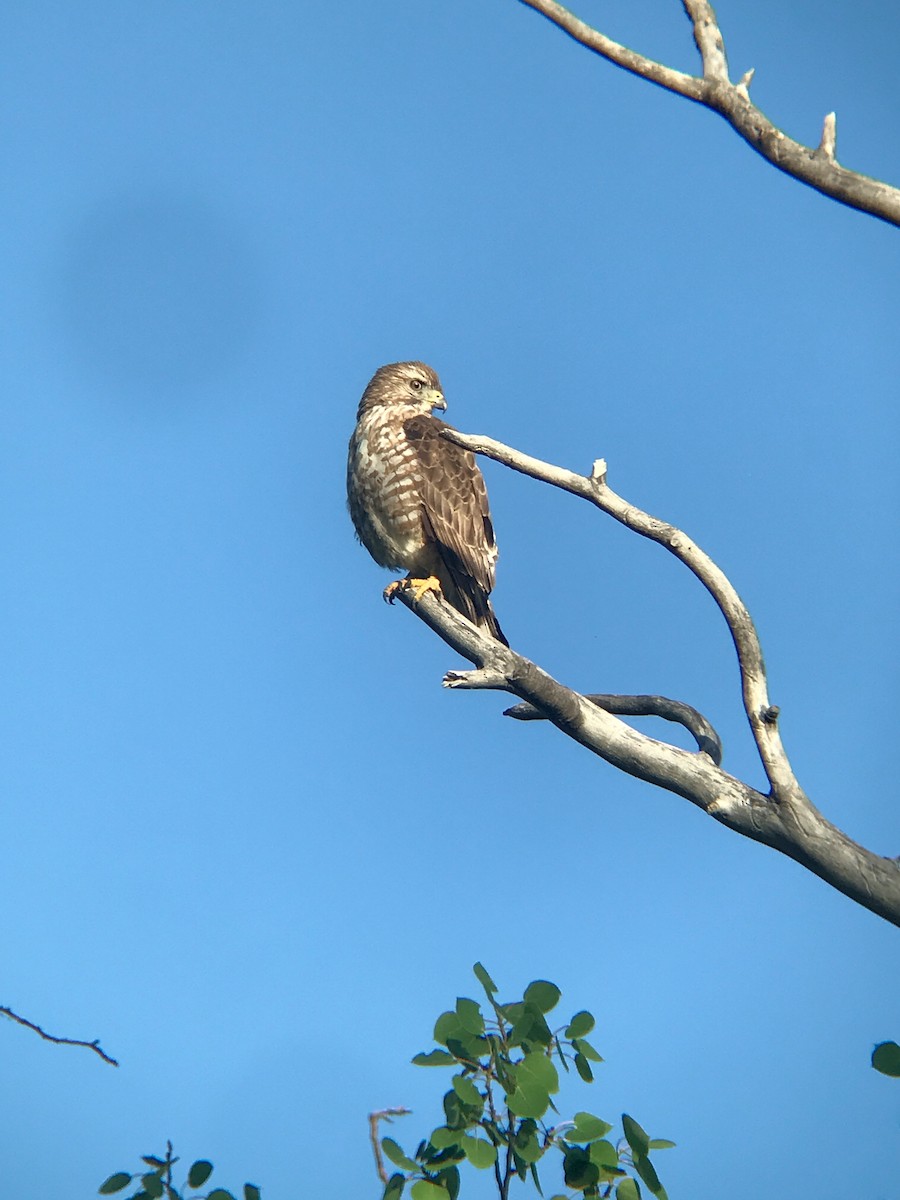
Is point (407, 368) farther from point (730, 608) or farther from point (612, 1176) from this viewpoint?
point (612, 1176)

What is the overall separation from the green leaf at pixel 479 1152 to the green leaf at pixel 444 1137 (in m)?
0.02

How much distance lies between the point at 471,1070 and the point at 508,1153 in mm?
248

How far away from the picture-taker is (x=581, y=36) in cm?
470

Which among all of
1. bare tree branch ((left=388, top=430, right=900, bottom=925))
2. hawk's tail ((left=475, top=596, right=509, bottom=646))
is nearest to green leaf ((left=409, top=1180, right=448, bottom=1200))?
bare tree branch ((left=388, top=430, right=900, bottom=925))

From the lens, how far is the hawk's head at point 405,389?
304 inches

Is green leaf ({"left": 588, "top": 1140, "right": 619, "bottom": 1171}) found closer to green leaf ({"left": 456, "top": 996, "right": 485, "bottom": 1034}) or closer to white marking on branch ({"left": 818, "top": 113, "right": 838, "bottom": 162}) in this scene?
green leaf ({"left": 456, "top": 996, "right": 485, "bottom": 1034})

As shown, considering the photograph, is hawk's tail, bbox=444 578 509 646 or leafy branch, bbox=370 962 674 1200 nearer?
leafy branch, bbox=370 962 674 1200

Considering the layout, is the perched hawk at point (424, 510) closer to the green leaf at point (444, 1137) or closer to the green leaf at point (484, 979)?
the green leaf at point (484, 979)

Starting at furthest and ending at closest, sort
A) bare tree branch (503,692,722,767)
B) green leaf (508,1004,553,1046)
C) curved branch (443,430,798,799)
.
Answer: bare tree branch (503,692,722,767)
curved branch (443,430,798,799)
green leaf (508,1004,553,1046)

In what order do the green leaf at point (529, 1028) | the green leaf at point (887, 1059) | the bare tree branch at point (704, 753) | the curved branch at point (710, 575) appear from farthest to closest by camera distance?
1. the curved branch at point (710, 575)
2. the bare tree branch at point (704, 753)
3. the green leaf at point (529, 1028)
4. the green leaf at point (887, 1059)

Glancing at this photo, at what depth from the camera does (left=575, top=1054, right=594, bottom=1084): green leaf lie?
332 cm

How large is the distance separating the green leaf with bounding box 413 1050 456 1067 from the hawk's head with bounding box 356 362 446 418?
16.6 ft

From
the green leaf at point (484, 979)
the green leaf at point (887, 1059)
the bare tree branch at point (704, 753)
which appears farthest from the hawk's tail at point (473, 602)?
the green leaf at point (887, 1059)

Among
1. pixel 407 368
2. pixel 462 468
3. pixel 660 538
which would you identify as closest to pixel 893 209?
pixel 660 538
